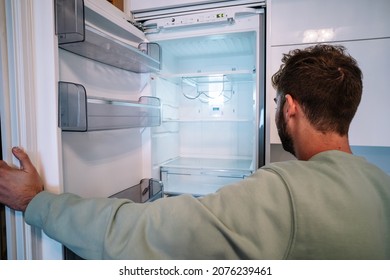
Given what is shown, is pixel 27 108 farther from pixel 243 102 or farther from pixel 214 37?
pixel 243 102

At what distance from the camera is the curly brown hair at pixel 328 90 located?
2.13 ft

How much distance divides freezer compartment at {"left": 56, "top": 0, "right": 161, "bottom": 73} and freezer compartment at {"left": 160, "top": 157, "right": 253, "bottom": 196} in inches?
25.0

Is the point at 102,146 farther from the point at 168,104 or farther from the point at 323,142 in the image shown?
the point at 323,142

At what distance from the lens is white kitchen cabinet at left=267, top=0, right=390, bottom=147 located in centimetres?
98

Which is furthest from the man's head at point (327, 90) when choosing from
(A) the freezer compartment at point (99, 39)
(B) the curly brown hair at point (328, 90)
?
(A) the freezer compartment at point (99, 39)

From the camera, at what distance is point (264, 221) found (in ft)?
1.61

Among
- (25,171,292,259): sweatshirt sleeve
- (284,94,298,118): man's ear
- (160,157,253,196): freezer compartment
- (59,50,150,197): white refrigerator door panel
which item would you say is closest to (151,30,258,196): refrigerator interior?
(160,157,253,196): freezer compartment

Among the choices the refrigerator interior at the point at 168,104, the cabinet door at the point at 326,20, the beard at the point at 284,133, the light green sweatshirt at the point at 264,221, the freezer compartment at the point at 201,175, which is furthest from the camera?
the freezer compartment at the point at 201,175

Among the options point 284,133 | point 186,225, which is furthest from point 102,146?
point 284,133

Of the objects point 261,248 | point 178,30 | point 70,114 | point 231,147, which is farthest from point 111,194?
point 231,147

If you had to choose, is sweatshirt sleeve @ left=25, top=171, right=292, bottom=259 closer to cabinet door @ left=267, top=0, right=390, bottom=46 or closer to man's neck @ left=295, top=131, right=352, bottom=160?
man's neck @ left=295, top=131, right=352, bottom=160

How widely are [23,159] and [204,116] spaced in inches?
50.9

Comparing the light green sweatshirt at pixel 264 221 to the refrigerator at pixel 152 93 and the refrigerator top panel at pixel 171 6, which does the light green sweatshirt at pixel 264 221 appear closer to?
the refrigerator at pixel 152 93

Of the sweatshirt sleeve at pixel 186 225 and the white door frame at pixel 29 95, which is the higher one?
the white door frame at pixel 29 95
